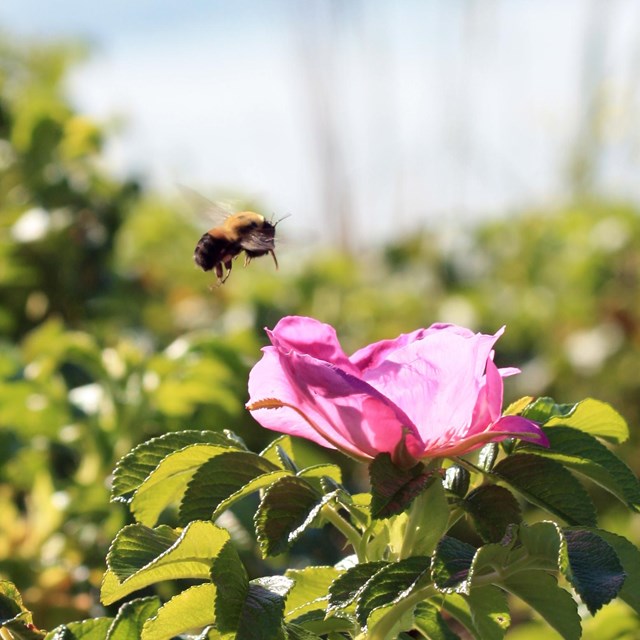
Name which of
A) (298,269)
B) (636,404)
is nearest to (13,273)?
(298,269)

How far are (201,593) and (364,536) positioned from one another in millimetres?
123

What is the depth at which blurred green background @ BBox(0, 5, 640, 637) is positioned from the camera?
64.2 inches

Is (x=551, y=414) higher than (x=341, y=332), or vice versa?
(x=551, y=414)

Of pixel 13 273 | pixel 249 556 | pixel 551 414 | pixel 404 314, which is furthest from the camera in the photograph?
pixel 404 314

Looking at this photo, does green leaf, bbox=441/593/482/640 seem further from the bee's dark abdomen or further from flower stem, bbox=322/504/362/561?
the bee's dark abdomen

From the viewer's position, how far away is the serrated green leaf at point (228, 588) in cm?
75

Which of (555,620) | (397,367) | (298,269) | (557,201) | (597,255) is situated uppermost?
(397,367)

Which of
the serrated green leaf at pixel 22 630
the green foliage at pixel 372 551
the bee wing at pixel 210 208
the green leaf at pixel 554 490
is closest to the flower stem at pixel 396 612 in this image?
the green foliage at pixel 372 551

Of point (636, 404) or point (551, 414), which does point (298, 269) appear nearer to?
point (636, 404)

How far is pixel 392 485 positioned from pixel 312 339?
119 millimetres

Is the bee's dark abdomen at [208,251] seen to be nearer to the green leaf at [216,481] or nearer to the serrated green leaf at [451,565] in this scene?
the green leaf at [216,481]

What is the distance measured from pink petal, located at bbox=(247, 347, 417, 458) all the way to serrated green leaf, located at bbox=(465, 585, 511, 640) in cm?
11

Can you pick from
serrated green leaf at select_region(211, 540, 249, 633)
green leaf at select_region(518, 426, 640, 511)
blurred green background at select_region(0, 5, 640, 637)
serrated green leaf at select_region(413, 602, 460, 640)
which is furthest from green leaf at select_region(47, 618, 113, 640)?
blurred green background at select_region(0, 5, 640, 637)

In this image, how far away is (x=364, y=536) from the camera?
83 centimetres
